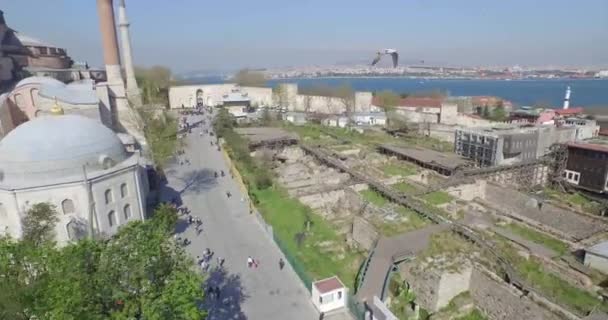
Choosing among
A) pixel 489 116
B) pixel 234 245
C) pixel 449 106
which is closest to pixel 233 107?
pixel 449 106

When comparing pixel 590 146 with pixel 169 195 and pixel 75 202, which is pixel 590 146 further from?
pixel 75 202

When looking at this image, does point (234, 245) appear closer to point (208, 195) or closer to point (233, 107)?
point (208, 195)

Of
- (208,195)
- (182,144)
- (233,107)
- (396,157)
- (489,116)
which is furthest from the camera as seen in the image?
(233,107)

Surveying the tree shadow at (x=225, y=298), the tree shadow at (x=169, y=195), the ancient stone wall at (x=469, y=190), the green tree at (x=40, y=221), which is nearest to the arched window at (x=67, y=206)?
the green tree at (x=40, y=221)

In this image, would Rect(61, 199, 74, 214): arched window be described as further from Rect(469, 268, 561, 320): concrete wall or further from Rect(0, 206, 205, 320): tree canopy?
Rect(469, 268, 561, 320): concrete wall

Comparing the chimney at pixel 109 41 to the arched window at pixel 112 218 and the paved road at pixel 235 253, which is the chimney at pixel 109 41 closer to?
the paved road at pixel 235 253

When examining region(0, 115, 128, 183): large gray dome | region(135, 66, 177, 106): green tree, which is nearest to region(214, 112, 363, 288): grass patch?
region(0, 115, 128, 183): large gray dome
